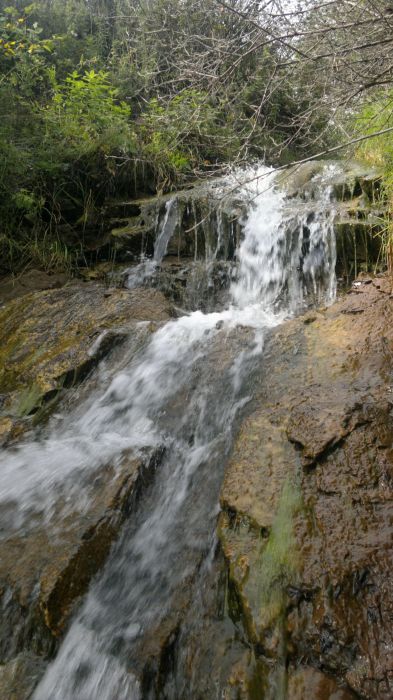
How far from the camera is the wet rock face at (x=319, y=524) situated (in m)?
1.53

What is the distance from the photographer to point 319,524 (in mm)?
1876

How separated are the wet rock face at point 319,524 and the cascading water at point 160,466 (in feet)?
0.96

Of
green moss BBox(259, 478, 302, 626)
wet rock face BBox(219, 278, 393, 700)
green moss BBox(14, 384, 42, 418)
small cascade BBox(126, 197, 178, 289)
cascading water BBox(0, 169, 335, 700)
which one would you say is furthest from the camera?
small cascade BBox(126, 197, 178, 289)

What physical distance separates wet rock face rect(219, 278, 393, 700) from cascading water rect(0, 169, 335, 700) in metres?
0.29

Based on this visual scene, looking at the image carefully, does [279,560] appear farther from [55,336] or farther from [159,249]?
[159,249]

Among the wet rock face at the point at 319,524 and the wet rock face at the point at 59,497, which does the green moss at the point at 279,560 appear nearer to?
the wet rock face at the point at 319,524

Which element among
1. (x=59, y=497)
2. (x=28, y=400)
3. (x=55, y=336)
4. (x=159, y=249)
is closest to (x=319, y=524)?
(x=59, y=497)

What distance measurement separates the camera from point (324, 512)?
1912 mm

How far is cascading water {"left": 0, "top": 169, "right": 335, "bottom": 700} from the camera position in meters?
1.86

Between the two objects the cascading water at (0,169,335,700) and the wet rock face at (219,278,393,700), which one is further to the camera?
the cascading water at (0,169,335,700)

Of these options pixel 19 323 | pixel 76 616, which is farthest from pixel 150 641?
pixel 19 323

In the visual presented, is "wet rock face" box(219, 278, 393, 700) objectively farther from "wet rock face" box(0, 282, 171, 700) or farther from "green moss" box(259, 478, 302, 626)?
"wet rock face" box(0, 282, 171, 700)

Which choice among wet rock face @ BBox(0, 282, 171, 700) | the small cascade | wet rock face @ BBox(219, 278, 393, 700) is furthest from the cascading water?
the small cascade

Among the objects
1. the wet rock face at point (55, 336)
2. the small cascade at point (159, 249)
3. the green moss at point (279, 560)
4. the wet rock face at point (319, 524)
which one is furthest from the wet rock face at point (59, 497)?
the small cascade at point (159, 249)
